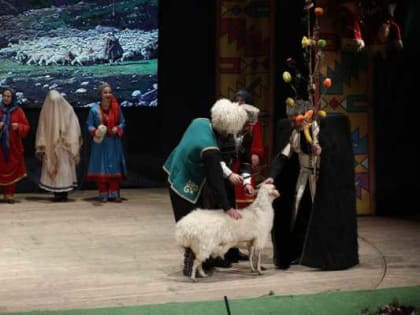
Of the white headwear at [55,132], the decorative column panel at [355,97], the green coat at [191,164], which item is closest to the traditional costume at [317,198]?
the green coat at [191,164]

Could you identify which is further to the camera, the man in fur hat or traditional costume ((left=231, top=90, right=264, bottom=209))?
traditional costume ((left=231, top=90, right=264, bottom=209))

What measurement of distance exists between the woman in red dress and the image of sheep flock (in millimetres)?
686

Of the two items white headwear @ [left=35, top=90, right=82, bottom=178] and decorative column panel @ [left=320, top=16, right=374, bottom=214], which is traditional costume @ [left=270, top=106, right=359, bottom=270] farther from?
white headwear @ [left=35, top=90, right=82, bottom=178]

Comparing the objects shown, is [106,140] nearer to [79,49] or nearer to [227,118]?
[79,49]

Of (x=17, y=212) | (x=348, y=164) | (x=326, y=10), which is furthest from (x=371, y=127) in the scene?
(x=17, y=212)

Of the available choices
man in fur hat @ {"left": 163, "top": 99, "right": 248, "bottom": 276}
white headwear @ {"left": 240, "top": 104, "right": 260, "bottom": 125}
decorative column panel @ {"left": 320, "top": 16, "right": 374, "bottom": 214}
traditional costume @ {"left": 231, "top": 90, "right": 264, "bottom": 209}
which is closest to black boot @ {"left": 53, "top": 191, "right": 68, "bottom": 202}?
traditional costume @ {"left": 231, "top": 90, "right": 264, "bottom": 209}

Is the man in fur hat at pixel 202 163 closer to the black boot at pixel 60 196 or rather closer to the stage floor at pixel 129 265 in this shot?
the stage floor at pixel 129 265

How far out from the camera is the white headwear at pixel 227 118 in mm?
5969

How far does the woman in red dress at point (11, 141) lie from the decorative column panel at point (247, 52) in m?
2.25

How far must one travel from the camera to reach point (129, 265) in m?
6.64

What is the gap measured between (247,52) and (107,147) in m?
1.91

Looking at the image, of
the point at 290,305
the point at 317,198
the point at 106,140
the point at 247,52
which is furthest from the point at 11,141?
the point at 290,305

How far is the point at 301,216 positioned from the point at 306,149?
1.69ft

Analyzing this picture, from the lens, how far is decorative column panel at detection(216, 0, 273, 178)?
32.8 ft
